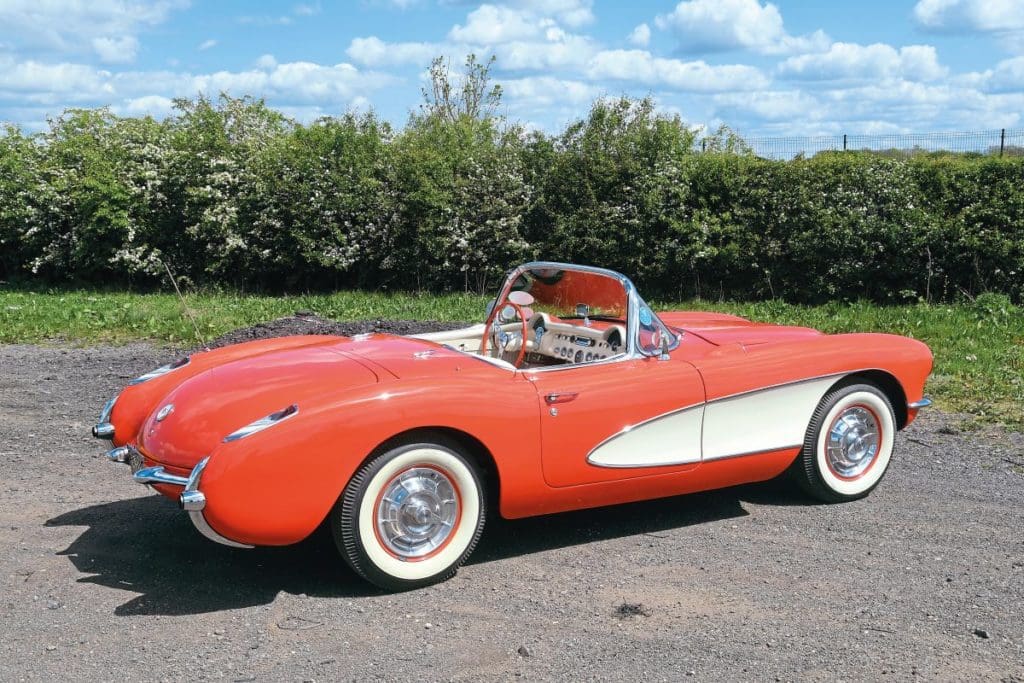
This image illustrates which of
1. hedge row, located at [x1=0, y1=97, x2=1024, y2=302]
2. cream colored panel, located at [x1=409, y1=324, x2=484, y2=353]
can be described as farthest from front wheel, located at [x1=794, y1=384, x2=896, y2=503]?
hedge row, located at [x1=0, y1=97, x2=1024, y2=302]

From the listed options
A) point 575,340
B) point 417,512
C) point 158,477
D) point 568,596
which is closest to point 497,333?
point 575,340

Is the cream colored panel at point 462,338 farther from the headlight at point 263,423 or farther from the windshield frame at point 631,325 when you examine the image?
the headlight at point 263,423

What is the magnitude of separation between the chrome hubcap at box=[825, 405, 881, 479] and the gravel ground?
0.70 feet

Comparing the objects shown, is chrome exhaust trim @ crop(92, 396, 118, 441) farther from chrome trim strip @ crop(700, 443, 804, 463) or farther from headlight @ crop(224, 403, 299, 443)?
chrome trim strip @ crop(700, 443, 804, 463)

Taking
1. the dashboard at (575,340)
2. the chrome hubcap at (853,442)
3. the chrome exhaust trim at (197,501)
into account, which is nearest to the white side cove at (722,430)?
the chrome hubcap at (853,442)

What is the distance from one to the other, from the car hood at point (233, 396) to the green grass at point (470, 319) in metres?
5.26

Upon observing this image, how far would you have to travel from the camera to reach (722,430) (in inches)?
197

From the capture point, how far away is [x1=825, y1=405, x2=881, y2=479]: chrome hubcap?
541cm

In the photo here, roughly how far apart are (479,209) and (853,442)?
979 centimetres

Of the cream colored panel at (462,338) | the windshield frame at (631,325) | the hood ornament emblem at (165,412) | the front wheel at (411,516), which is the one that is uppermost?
the windshield frame at (631,325)

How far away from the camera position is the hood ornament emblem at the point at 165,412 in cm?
447

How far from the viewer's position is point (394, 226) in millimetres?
14844

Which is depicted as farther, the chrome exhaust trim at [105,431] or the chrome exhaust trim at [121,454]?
the chrome exhaust trim at [105,431]

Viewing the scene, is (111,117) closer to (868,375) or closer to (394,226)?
(394,226)
